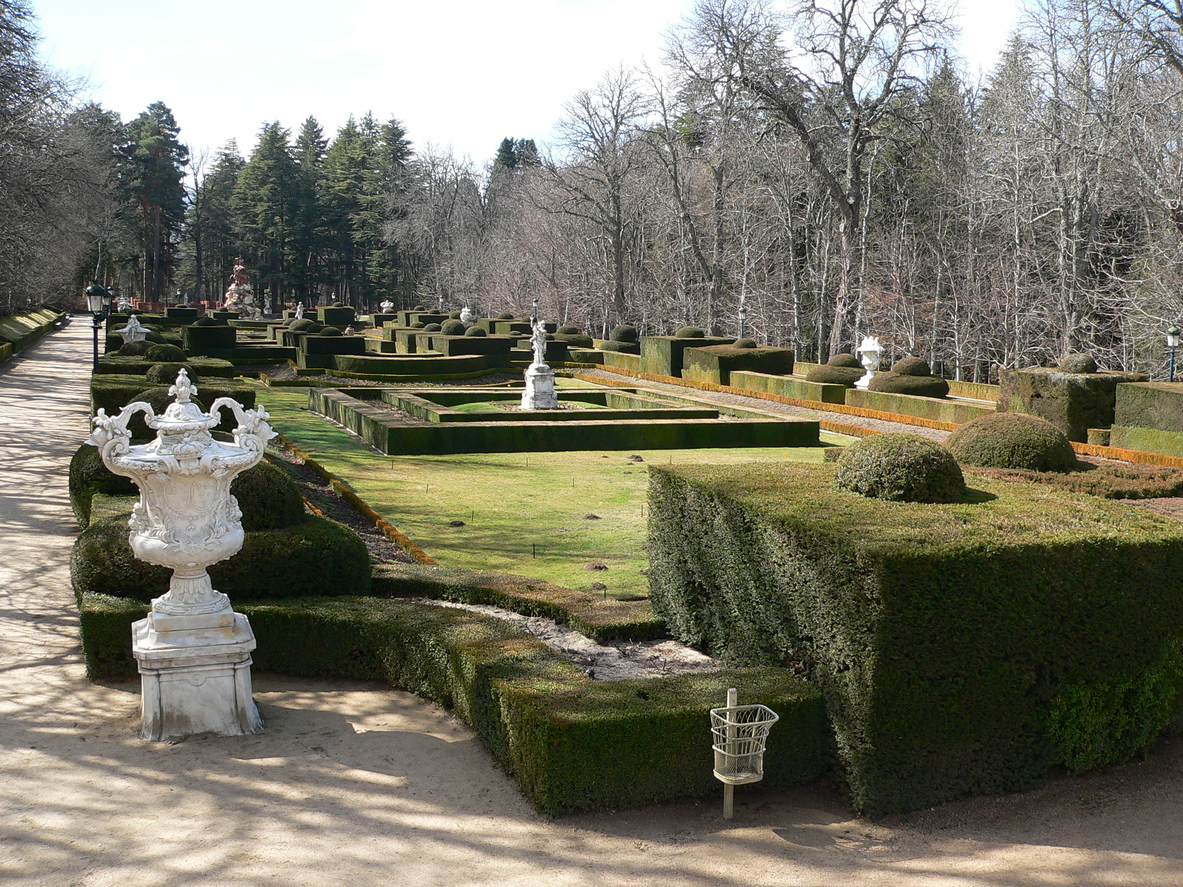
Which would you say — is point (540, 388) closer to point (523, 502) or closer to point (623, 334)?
point (523, 502)

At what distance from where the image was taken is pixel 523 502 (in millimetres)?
13648

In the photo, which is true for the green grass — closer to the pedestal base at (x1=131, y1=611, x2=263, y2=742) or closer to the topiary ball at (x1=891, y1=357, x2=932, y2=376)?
the pedestal base at (x1=131, y1=611, x2=263, y2=742)

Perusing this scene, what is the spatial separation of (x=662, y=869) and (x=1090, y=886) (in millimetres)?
2038

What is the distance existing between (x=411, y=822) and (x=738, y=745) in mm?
1781

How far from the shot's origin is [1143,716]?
6062 mm

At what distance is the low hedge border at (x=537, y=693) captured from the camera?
5.40 meters

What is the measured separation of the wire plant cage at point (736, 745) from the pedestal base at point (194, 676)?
296 centimetres

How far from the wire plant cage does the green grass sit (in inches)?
147

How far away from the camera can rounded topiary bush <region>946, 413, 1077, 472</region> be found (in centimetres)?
1312

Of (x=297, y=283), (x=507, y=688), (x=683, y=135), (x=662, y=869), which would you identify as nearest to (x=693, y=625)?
(x=507, y=688)

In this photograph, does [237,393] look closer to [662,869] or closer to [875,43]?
[662,869]

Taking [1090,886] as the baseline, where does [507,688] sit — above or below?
above

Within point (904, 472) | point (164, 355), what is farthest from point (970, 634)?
point (164, 355)

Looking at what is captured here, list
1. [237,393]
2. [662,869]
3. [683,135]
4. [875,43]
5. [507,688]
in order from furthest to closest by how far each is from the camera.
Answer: [683,135] → [875,43] → [237,393] → [507,688] → [662,869]
